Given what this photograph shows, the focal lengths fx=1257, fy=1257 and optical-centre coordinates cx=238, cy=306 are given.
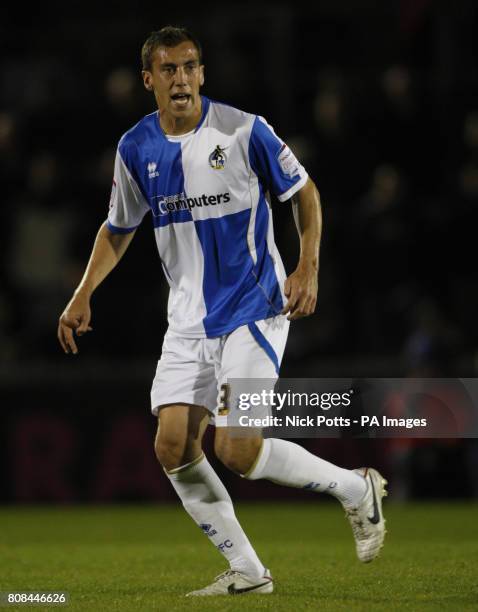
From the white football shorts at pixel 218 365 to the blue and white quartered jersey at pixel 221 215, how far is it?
5 cm

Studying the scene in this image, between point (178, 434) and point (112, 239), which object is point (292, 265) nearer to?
point (112, 239)

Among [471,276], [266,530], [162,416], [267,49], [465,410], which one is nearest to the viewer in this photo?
[162,416]

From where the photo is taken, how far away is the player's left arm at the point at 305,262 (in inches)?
215

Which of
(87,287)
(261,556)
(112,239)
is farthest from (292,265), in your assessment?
(87,287)

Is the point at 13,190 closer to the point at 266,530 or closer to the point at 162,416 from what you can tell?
the point at 266,530

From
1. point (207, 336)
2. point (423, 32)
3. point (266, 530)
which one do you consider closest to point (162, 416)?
point (207, 336)

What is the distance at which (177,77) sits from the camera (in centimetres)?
576

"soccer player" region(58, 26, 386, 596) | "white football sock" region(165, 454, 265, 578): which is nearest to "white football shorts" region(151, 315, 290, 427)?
"soccer player" region(58, 26, 386, 596)

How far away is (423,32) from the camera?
47.2 feet

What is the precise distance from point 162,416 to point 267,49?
1049 cm

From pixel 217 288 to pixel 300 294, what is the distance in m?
0.52

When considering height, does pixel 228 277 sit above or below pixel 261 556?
above

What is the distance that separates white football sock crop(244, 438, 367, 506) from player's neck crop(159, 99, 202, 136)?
152 cm

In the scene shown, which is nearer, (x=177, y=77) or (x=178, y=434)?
(x=178, y=434)
